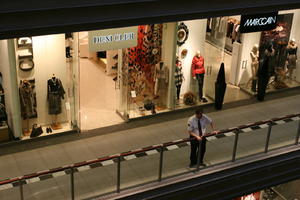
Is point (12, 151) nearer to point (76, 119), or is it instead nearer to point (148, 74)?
point (76, 119)

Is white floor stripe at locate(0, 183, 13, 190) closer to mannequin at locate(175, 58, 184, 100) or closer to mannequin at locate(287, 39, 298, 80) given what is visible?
mannequin at locate(175, 58, 184, 100)

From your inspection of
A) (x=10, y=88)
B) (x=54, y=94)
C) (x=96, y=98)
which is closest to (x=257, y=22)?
(x=96, y=98)

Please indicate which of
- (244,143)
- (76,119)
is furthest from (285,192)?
(76,119)

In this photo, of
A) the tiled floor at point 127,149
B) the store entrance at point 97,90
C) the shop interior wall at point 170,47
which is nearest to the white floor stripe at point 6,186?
the tiled floor at point 127,149

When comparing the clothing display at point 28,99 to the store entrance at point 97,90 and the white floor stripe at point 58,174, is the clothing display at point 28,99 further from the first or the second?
the white floor stripe at point 58,174

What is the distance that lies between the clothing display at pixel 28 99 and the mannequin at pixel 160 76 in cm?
346

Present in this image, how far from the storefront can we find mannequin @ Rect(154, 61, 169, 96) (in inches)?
1.1

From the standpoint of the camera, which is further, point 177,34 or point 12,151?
point 177,34

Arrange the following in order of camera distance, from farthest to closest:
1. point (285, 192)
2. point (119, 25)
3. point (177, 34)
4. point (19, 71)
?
point (285, 192) < point (177, 34) < point (19, 71) < point (119, 25)

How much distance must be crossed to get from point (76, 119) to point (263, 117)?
5380mm

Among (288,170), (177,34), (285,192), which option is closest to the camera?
(288,170)

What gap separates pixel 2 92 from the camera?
42.5 feet

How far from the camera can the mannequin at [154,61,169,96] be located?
14.8 meters

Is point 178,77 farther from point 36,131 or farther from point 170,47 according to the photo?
point 36,131
